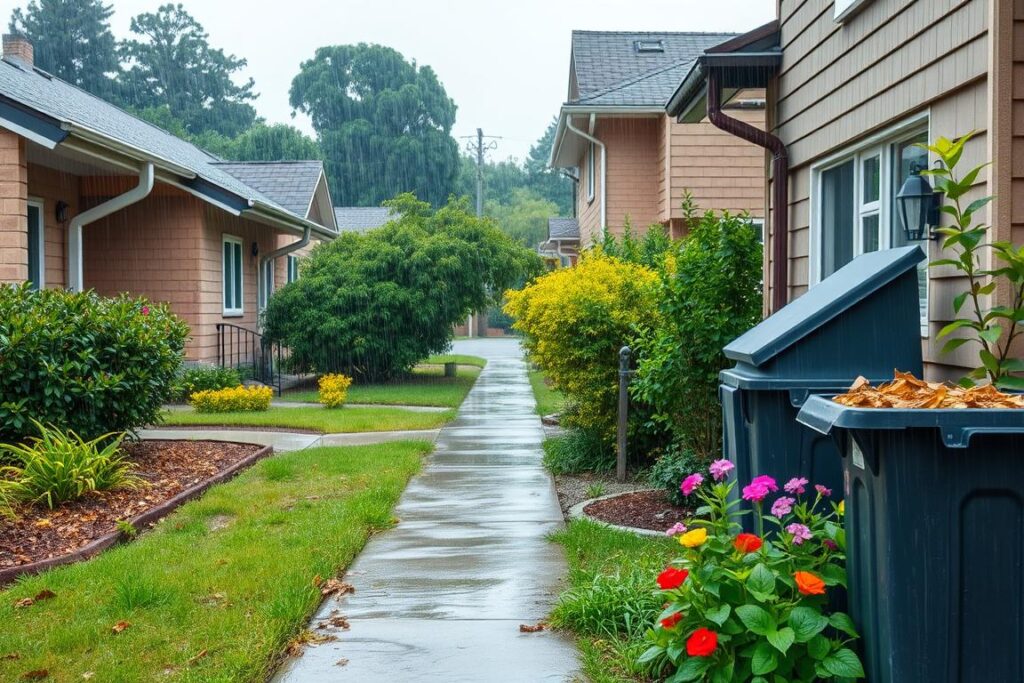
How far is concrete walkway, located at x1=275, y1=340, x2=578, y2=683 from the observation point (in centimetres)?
442

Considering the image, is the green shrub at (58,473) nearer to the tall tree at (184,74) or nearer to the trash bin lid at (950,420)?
the trash bin lid at (950,420)

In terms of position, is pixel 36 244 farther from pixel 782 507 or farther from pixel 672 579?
pixel 782 507

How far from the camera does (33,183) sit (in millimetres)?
13312

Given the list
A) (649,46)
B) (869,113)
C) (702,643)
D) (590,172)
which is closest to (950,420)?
(702,643)

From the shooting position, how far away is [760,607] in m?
3.69

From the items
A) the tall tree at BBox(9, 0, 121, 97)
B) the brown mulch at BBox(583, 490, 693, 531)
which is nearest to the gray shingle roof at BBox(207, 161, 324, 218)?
the brown mulch at BBox(583, 490, 693, 531)

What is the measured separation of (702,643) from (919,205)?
295 centimetres

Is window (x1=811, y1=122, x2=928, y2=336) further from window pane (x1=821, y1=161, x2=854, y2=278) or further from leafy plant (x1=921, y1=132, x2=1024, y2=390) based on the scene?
leafy plant (x1=921, y1=132, x2=1024, y2=390)

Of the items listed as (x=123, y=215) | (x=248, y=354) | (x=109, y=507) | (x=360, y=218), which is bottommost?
(x=109, y=507)

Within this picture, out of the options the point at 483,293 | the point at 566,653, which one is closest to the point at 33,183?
the point at 483,293

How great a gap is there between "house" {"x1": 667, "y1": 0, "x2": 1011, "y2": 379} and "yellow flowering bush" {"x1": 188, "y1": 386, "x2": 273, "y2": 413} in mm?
7316

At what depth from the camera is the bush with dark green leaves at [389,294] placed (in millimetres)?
18578

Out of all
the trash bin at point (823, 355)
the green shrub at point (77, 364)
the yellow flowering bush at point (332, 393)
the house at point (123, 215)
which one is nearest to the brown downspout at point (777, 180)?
the trash bin at point (823, 355)

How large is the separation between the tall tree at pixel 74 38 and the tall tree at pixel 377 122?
11845 millimetres
